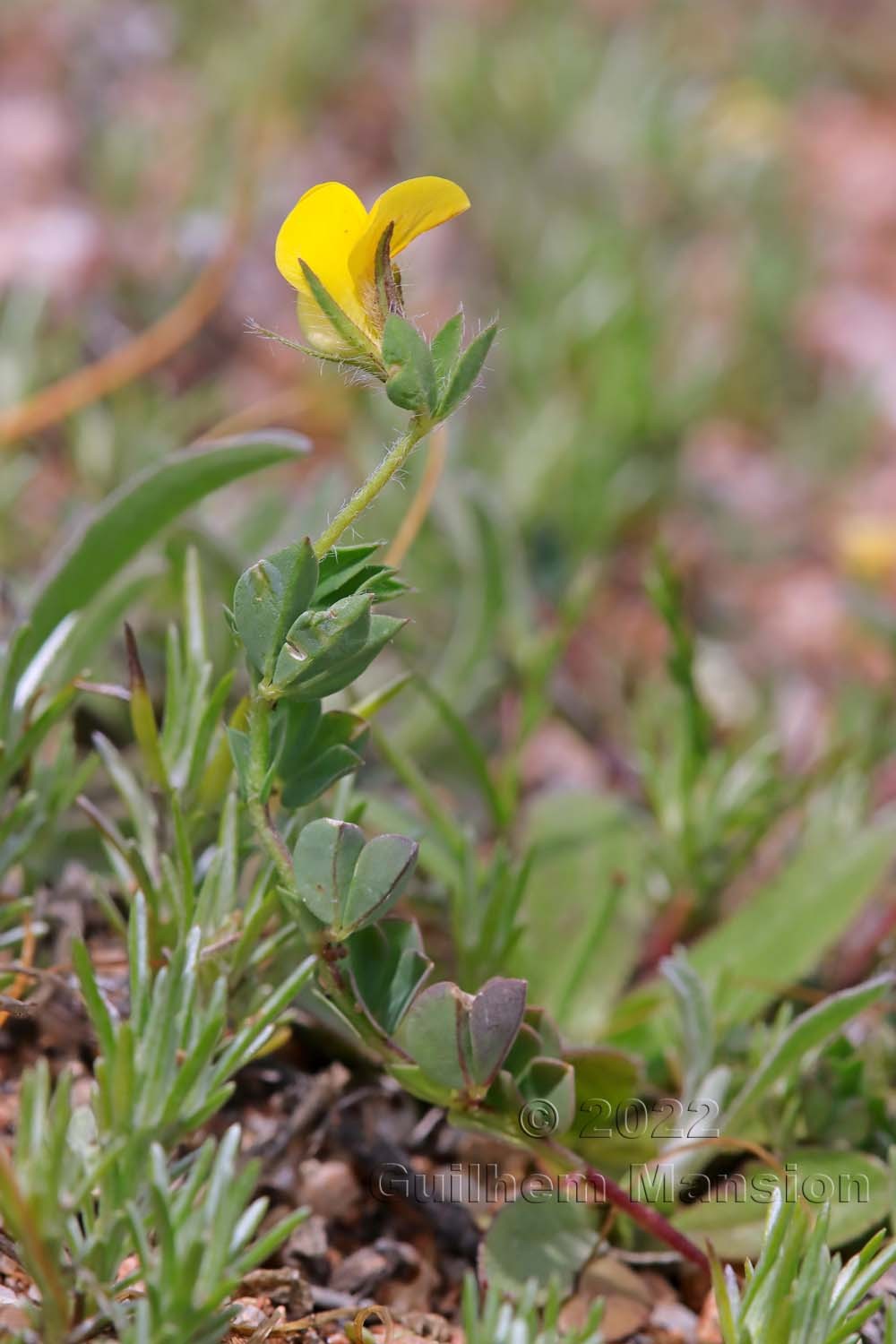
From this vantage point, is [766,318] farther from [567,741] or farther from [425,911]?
[425,911]

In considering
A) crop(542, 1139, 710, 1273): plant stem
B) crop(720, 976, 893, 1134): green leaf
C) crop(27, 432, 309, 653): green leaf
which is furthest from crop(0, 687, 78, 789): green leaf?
crop(720, 976, 893, 1134): green leaf

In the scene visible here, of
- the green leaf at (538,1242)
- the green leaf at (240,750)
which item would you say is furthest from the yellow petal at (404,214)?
the green leaf at (538,1242)

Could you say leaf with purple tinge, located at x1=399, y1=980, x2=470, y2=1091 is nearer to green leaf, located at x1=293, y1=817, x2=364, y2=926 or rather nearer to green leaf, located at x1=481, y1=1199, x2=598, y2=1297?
green leaf, located at x1=293, y1=817, x2=364, y2=926

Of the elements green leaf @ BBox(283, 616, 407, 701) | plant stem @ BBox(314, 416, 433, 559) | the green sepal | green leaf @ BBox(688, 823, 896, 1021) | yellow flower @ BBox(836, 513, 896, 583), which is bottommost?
green leaf @ BBox(688, 823, 896, 1021)

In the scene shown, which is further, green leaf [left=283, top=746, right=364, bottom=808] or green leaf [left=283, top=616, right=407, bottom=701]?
green leaf [left=283, top=746, right=364, bottom=808]

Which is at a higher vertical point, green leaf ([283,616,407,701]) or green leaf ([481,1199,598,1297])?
green leaf ([283,616,407,701])

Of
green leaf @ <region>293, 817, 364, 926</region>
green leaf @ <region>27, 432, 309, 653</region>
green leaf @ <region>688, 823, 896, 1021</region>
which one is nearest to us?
green leaf @ <region>293, 817, 364, 926</region>
